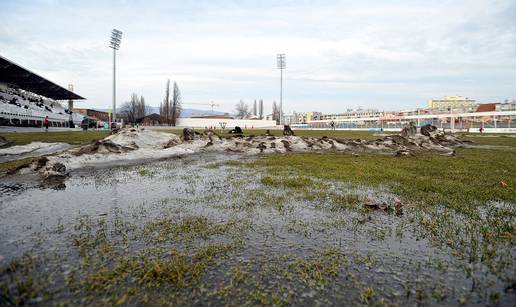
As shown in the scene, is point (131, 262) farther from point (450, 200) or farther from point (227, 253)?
point (450, 200)

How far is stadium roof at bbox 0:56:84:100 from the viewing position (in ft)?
165

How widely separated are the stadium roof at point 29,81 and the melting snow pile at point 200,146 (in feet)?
133

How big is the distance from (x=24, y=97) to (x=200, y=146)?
185 feet

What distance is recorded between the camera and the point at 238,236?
5.14 m

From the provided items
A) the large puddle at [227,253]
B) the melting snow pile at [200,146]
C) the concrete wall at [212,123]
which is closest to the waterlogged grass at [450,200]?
the large puddle at [227,253]

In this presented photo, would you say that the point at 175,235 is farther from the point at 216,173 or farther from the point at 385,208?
the point at 216,173

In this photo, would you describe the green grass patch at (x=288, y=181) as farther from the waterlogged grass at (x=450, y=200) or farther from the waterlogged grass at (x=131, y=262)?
the waterlogged grass at (x=131, y=262)

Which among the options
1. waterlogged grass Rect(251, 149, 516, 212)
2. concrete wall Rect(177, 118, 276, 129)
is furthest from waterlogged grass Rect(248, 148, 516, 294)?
concrete wall Rect(177, 118, 276, 129)

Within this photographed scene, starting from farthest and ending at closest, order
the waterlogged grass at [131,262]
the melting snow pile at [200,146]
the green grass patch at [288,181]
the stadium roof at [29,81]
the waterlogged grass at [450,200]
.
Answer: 1. the stadium roof at [29,81]
2. the melting snow pile at [200,146]
3. the green grass patch at [288,181]
4. the waterlogged grass at [450,200]
5. the waterlogged grass at [131,262]

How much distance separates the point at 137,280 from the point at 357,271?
2708 mm

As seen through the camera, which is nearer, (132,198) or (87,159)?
(132,198)

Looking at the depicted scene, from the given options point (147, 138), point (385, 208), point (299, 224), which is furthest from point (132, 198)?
point (147, 138)

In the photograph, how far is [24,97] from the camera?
59.9m

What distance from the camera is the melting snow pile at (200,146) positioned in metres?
15.4
